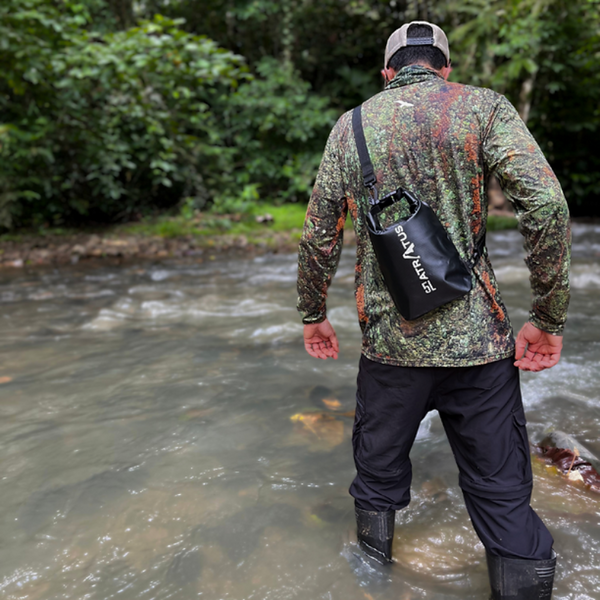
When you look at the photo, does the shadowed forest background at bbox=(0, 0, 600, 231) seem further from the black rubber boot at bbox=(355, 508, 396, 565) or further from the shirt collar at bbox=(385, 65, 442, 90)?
the black rubber boot at bbox=(355, 508, 396, 565)

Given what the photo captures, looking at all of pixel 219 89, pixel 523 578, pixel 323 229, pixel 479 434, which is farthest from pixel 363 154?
pixel 219 89

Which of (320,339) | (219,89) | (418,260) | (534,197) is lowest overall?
(320,339)

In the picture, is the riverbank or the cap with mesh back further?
the riverbank

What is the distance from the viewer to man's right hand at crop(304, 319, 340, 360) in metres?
2.29

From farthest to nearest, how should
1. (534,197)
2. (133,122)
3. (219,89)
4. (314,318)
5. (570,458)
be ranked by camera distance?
1. (219,89)
2. (133,122)
3. (570,458)
4. (314,318)
5. (534,197)

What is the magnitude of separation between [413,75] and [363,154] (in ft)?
1.07

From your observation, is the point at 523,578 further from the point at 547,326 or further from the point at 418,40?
the point at 418,40

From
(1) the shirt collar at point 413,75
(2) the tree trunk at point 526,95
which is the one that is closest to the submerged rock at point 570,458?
(1) the shirt collar at point 413,75

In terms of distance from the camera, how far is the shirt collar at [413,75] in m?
1.91

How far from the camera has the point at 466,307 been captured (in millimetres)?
1863

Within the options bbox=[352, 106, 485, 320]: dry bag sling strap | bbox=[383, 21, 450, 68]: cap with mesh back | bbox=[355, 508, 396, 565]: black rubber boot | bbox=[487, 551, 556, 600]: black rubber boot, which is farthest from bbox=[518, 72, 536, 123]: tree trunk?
bbox=[487, 551, 556, 600]: black rubber boot

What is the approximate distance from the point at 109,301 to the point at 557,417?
15.8 feet

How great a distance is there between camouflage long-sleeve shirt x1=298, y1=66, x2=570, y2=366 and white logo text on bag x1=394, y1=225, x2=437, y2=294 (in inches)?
4.6

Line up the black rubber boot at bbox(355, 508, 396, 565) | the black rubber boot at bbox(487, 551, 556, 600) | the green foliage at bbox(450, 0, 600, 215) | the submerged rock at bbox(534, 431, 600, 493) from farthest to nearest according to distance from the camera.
Result: the green foliage at bbox(450, 0, 600, 215)
the submerged rock at bbox(534, 431, 600, 493)
the black rubber boot at bbox(355, 508, 396, 565)
the black rubber boot at bbox(487, 551, 556, 600)
